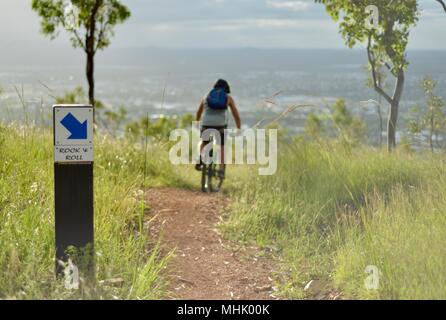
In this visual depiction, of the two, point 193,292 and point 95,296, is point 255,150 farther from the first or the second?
point 95,296

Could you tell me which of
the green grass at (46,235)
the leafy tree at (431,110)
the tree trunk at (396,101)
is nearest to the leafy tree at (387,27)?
the tree trunk at (396,101)

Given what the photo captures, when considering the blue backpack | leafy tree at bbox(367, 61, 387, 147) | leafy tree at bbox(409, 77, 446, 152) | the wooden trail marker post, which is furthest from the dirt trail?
leafy tree at bbox(409, 77, 446, 152)

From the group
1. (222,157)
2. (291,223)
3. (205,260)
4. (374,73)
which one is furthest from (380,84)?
(205,260)

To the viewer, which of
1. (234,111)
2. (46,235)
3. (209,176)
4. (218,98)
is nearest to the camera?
(46,235)

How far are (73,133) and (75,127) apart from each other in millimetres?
52

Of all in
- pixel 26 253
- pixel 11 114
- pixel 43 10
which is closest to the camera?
pixel 26 253

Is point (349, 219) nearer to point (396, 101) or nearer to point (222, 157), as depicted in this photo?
point (222, 157)

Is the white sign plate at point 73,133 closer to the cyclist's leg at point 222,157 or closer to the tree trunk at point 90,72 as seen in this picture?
the cyclist's leg at point 222,157

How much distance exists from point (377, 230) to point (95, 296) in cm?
288

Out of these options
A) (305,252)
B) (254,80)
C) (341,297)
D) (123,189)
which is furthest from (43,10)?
(254,80)

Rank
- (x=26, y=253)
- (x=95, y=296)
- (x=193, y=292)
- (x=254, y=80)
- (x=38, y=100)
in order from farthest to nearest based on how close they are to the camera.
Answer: (x=254, y=80) → (x=38, y=100) → (x=193, y=292) → (x=26, y=253) → (x=95, y=296)

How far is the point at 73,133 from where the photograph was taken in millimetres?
5238

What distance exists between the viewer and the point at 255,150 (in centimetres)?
1102

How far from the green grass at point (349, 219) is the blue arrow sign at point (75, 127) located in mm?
2479
